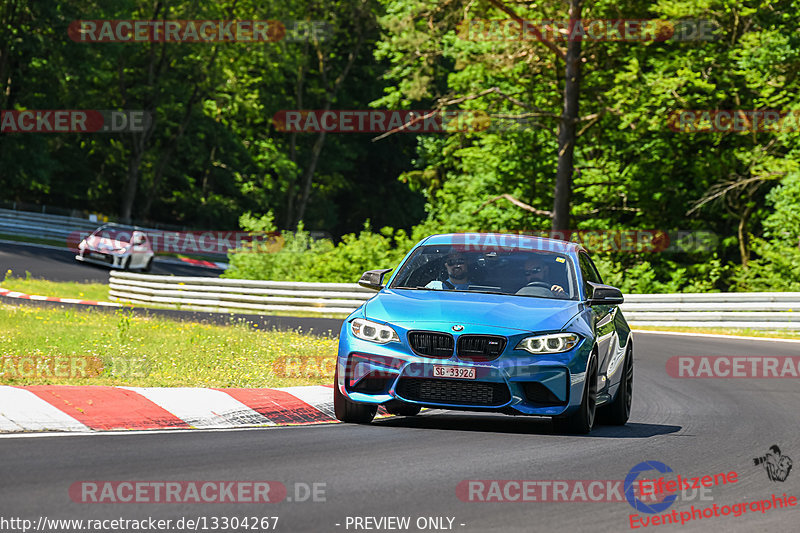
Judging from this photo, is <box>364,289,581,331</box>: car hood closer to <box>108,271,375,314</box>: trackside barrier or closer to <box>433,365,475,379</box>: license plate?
<box>433,365,475,379</box>: license plate

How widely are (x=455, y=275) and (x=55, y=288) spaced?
2225 centimetres

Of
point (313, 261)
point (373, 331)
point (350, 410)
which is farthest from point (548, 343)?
point (313, 261)

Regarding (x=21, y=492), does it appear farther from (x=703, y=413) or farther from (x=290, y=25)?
(x=290, y=25)

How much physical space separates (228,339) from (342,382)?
23.7 feet

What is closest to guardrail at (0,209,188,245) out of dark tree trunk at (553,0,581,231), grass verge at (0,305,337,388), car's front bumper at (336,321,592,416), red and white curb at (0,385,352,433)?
dark tree trunk at (553,0,581,231)

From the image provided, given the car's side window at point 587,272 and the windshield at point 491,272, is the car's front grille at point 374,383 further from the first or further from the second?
the car's side window at point 587,272

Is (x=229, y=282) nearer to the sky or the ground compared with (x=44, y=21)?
nearer to the ground

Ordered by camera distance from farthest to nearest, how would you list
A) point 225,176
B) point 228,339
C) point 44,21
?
Result: point 225,176 < point 44,21 < point 228,339

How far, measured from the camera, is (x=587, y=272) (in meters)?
11.0

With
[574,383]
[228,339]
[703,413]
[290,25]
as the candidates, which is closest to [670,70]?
[228,339]

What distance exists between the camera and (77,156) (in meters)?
63.0
